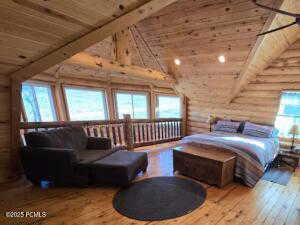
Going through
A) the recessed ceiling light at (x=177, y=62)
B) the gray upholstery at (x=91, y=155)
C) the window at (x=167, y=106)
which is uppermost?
the recessed ceiling light at (x=177, y=62)

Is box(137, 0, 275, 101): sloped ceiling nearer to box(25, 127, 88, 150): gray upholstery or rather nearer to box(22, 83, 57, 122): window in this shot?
box(25, 127, 88, 150): gray upholstery

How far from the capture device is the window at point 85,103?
555cm

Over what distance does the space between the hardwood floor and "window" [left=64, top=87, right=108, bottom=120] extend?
2.86 m

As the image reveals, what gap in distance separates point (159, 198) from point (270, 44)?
3.21m

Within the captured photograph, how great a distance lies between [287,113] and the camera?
14.6 feet

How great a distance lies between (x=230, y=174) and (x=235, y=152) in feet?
1.17

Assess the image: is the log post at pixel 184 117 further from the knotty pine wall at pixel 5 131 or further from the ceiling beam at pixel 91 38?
the knotty pine wall at pixel 5 131

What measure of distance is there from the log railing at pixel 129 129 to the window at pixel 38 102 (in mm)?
874

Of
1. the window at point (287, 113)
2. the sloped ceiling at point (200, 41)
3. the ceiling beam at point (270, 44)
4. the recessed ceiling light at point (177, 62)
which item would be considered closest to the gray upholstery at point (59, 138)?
the sloped ceiling at point (200, 41)

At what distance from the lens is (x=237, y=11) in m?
3.01

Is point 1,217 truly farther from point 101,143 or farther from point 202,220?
point 202,220

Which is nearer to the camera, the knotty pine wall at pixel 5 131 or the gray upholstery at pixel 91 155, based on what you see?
the knotty pine wall at pixel 5 131

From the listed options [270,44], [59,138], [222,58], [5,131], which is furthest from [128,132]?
[270,44]

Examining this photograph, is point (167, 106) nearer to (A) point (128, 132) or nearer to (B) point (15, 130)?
(A) point (128, 132)
